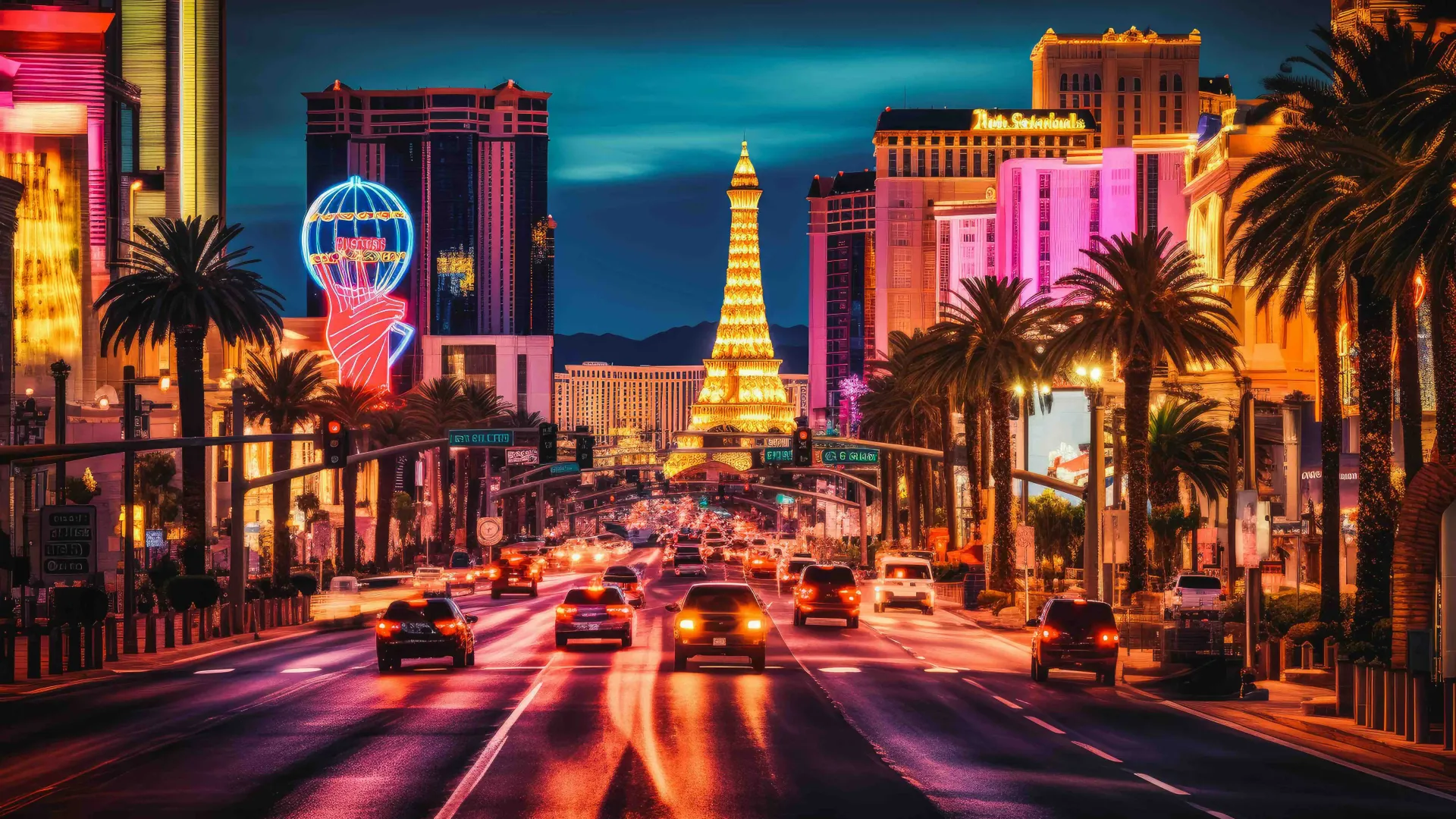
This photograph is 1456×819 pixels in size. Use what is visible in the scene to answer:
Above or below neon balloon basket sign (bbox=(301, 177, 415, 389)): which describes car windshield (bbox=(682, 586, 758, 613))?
below

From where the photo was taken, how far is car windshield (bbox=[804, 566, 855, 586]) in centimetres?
5278

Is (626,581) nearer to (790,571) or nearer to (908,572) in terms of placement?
(908,572)

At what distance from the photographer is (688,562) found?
93.5 metres

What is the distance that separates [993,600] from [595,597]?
88.1ft

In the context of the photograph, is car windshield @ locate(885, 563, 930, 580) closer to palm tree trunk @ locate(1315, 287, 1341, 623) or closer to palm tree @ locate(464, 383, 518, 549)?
palm tree trunk @ locate(1315, 287, 1341, 623)

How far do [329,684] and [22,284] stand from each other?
226 ft

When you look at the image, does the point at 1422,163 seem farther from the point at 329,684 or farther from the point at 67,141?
the point at 67,141

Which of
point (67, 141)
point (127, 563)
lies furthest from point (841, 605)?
point (67, 141)

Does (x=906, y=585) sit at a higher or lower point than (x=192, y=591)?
lower

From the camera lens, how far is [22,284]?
9506cm

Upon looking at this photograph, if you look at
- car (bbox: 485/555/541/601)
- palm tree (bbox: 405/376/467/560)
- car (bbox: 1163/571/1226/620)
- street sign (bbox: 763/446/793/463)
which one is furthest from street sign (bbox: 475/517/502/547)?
car (bbox: 1163/571/1226/620)

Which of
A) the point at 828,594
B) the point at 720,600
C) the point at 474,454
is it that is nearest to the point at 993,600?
the point at 828,594

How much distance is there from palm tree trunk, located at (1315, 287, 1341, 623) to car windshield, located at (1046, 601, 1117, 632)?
8.86 meters

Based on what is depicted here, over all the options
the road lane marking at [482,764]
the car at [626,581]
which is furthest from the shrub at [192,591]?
the road lane marking at [482,764]
